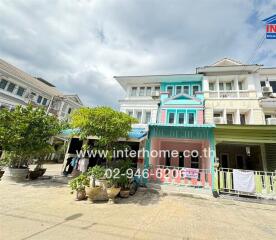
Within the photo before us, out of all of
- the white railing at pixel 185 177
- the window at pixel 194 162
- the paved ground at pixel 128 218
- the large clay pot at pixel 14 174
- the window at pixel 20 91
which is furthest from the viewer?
the window at pixel 20 91

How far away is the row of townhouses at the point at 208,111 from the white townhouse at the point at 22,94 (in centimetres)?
1437

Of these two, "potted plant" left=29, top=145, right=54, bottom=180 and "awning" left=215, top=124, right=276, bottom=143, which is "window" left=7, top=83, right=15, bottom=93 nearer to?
"potted plant" left=29, top=145, right=54, bottom=180

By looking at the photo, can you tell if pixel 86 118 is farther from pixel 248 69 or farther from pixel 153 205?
pixel 248 69

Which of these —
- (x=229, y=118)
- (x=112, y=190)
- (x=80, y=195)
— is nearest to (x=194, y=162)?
(x=229, y=118)

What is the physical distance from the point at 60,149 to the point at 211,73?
23.9m

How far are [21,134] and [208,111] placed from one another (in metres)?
14.0

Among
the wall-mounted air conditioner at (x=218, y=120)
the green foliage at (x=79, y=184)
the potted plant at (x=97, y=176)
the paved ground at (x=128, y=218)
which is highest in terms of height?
the wall-mounted air conditioner at (x=218, y=120)

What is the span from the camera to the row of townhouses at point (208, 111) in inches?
451

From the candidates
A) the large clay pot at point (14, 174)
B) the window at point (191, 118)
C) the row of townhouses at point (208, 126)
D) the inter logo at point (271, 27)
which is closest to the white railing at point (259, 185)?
the row of townhouses at point (208, 126)

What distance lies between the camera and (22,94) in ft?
70.6

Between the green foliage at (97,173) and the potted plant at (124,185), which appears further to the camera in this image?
the potted plant at (124,185)

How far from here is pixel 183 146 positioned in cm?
1503

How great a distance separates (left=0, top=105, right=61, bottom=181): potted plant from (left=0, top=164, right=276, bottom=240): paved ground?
2.34m

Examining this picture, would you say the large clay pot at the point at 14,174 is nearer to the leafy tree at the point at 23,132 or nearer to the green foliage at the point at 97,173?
the leafy tree at the point at 23,132
